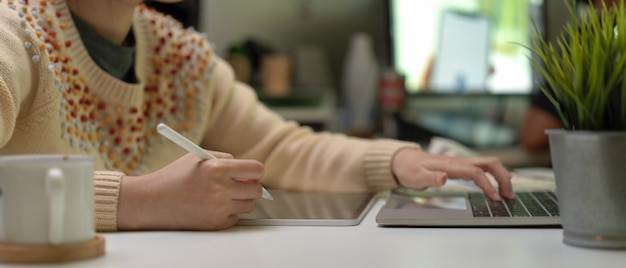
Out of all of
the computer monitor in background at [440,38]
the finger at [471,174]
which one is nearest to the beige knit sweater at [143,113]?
the finger at [471,174]

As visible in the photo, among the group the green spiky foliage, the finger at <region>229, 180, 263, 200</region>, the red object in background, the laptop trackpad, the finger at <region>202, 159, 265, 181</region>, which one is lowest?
the red object in background

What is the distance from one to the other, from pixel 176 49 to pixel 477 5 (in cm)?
168

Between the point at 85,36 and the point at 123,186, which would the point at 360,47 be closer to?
the point at 85,36

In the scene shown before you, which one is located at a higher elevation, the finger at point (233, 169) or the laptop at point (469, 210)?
the finger at point (233, 169)

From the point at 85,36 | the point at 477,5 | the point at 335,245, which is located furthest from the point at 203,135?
the point at 477,5

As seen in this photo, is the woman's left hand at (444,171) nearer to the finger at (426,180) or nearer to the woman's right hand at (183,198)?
the finger at (426,180)

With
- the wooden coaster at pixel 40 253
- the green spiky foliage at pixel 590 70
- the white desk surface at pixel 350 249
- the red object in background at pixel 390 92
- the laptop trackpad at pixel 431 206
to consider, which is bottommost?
the red object in background at pixel 390 92

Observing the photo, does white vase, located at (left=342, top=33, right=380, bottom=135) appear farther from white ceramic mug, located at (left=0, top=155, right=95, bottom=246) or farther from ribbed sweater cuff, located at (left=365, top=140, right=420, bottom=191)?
white ceramic mug, located at (left=0, top=155, right=95, bottom=246)

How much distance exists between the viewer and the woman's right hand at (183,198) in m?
0.76

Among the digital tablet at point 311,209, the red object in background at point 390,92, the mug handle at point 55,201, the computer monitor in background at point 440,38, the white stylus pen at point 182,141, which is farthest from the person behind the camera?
the computer monitor in background at point 440,38

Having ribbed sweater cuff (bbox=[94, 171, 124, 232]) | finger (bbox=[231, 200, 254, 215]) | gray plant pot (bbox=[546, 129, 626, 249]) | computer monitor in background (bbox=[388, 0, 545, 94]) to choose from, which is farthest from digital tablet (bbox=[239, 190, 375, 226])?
computer monitor in background (bbox=[388, 0, 545, 94])

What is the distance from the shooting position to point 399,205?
93cm

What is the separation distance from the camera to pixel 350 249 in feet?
2.17

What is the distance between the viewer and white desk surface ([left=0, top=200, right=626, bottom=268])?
603 millimetres
